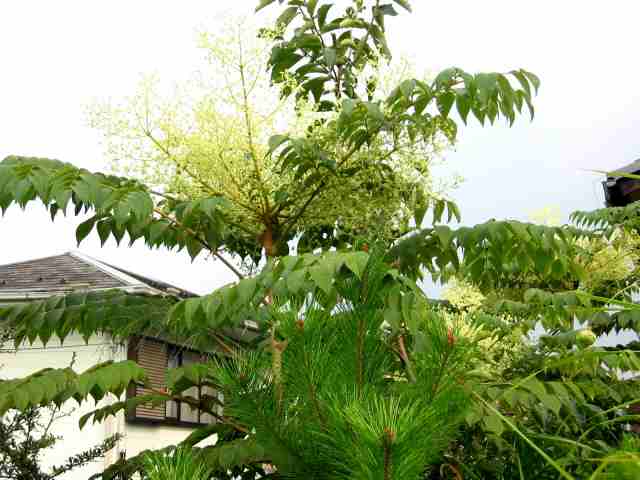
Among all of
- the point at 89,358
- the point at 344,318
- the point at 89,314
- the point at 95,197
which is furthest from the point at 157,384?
the point at 344,318

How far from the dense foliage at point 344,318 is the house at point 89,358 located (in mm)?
8127

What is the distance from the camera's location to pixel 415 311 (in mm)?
2707

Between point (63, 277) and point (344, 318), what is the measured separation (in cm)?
1503

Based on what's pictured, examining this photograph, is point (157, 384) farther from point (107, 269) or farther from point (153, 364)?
point (107, 269)

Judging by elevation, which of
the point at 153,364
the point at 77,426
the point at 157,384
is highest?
the point at 153,364

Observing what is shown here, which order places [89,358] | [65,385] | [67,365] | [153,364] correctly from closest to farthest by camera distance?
1. [65,385]
2. [67,365]
3. [89,358]
4. [153,364]

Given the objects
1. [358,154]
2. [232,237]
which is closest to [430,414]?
[358,154]

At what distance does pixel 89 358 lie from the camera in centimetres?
1394

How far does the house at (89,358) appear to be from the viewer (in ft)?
43.7

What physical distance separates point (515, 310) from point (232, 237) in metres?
1.99

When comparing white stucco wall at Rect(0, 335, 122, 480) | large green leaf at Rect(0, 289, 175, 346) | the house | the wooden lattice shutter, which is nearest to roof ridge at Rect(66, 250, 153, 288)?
the house

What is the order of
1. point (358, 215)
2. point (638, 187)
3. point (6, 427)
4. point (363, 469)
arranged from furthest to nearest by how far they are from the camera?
point (638, 187) < point (6, 427) < point (358, 215) < point (363, 469)

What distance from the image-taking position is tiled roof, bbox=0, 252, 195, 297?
14156mm

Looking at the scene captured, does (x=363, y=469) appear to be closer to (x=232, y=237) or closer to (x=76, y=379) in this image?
(x=76, y=379)
